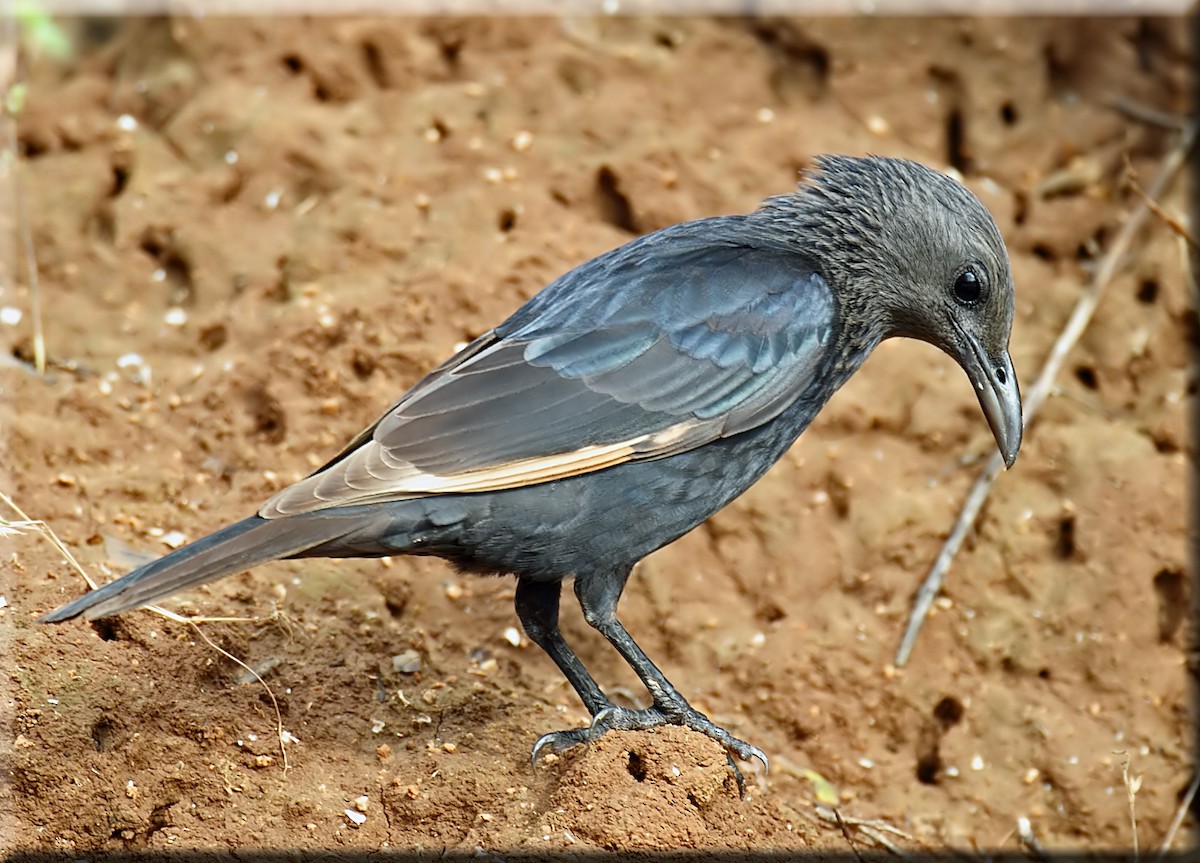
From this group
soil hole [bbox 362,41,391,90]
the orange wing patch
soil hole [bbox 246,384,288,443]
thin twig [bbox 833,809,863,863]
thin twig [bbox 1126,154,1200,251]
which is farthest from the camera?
soil hole [bbox 362,41,391,90]

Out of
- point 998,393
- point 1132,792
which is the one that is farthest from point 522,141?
point 1132,792

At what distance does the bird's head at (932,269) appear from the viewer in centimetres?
410

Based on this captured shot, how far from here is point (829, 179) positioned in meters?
4.33

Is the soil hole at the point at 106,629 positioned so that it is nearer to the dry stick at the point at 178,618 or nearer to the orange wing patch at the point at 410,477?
the dry stick at the point at 178,618

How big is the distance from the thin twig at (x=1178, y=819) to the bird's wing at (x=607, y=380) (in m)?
2.41

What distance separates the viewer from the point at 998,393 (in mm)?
4141

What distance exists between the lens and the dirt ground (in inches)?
151

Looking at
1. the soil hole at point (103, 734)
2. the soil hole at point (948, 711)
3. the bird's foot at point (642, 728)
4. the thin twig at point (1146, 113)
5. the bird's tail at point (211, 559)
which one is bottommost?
the soil hole at point (948, 711)

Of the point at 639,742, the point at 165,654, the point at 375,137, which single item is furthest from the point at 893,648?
the point at 375,137

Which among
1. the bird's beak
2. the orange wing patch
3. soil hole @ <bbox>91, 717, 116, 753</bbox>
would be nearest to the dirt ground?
soil hole @ <bbox>91, 717, 116, 753</bbox>

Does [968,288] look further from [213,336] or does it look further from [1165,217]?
[213,336]

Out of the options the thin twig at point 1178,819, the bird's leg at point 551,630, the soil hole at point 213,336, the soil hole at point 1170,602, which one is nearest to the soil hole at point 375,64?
the soil hole at point 213,336

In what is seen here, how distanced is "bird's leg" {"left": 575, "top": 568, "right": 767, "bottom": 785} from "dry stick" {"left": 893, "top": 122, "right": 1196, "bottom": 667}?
1290 millimetres

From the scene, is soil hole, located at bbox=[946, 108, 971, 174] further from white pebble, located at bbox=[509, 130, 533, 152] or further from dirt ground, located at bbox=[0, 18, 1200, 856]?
white pebble, located at bbox=[509, 130, 533, 152]
